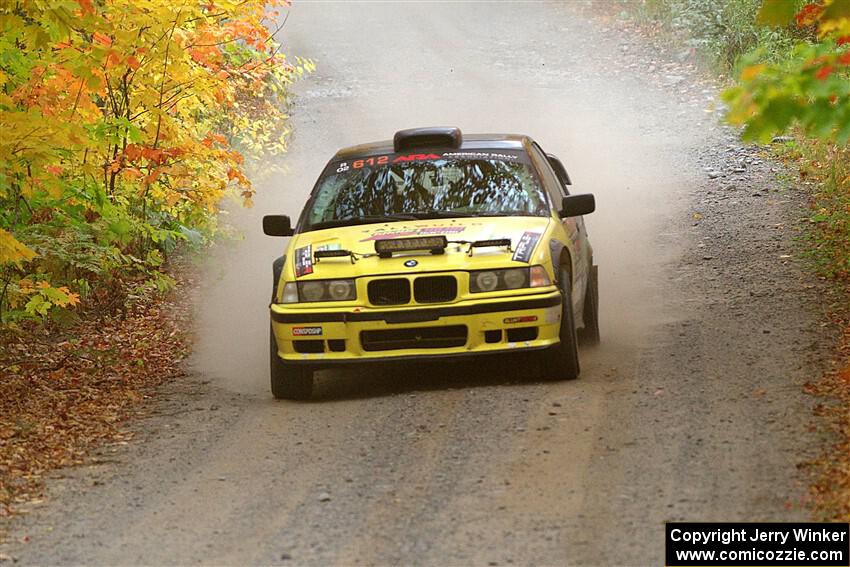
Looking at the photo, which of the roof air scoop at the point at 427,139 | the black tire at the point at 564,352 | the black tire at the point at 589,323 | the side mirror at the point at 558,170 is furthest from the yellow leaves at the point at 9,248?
the side mirror at the point at 558,170

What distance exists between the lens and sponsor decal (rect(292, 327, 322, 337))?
8.57 m

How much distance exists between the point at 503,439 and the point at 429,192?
2.73 metres

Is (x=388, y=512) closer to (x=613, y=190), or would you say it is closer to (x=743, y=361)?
(x=743, y=361)

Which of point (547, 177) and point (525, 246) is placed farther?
point (547, 177)

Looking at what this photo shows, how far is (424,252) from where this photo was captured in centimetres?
856

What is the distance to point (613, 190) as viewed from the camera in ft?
61.8

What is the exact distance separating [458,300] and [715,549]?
133 inches

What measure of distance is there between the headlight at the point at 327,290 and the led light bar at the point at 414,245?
32cm

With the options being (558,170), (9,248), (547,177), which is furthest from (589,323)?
(9,248)

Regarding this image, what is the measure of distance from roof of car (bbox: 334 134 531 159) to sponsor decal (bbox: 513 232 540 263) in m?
1.36

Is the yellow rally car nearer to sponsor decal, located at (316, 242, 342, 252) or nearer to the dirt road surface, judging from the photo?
sponsor decal, located at (316, 242, 342, 252)

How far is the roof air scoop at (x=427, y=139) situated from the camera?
32.4 feet

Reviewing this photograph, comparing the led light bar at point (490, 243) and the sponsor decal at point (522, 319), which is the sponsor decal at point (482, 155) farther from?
the sponsor decal at point (522, 319)

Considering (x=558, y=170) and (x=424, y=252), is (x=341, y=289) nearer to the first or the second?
(x=424, y=252)
